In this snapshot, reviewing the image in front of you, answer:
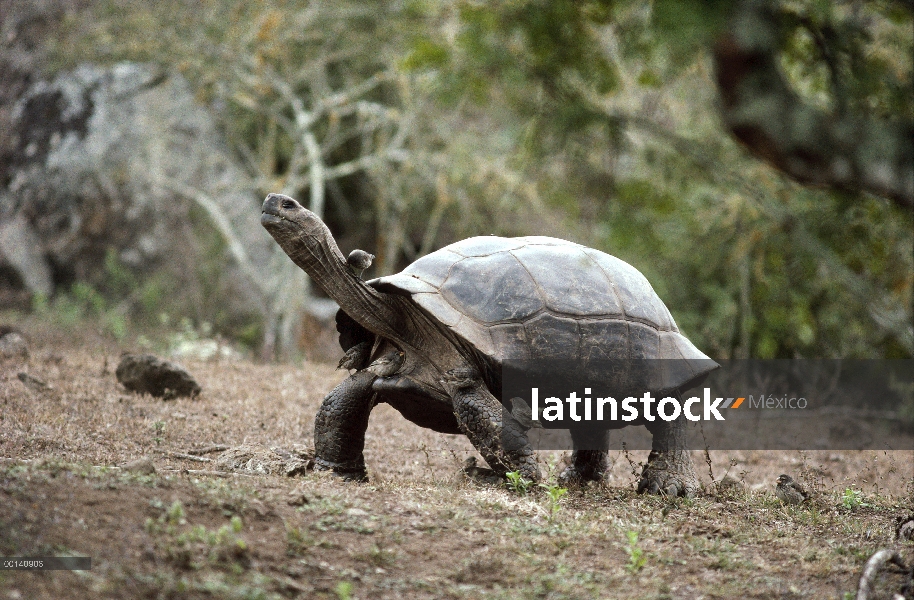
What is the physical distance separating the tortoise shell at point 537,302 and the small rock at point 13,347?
4.00 metres

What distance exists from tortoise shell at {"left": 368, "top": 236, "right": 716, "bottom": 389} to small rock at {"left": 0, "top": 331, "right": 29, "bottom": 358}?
13.1 feet

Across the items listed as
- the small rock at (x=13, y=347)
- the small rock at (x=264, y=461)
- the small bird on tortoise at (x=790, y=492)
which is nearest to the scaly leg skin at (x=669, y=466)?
the small bird on tortoise at (x=790, y=492)

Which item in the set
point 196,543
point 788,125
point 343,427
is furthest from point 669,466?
point 196,543

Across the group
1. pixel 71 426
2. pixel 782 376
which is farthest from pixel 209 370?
pixel 782 376

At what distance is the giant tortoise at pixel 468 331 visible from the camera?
4902mm

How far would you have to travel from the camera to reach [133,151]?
1311 cm

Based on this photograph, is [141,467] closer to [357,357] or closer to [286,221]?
[286,221]

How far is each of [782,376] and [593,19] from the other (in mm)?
8361

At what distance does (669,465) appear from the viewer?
548cm

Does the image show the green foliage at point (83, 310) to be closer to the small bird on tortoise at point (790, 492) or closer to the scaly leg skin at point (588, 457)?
the scaly leg skin at point (588, 457)

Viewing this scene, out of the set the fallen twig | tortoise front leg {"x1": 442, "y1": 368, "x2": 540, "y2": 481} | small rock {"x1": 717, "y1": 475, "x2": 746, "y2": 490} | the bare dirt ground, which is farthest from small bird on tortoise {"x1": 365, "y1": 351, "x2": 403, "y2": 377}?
small rock {"x1": 717, "y1": 475, "x2": 746, "y2": 490}

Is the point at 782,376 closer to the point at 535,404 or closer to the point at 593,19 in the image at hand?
the point at 535,404

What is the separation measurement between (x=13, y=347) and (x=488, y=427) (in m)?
4.76

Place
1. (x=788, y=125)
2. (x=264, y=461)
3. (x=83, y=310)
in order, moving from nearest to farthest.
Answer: (x=788, y=125)
(x=264, y=461)
(x=83, y=310)
